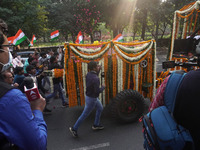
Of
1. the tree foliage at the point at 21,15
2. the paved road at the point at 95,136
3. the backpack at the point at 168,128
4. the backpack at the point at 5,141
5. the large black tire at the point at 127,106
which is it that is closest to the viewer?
the backpack at the point at 5,141

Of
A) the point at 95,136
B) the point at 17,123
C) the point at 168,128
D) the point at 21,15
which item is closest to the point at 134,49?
the point at 95,136

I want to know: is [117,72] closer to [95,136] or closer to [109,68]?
[109,68]

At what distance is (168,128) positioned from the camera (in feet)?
4.24

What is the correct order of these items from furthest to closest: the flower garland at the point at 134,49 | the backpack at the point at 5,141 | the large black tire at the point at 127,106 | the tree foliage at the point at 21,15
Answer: the tree foliage at the point at 21,15
the flower garland at the point at 134,49
the large black tire at the point at 127,106
the backpack at the point at 5,141

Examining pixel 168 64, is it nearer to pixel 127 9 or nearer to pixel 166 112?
pixel 166 112

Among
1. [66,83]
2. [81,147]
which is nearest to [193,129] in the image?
[81,147]

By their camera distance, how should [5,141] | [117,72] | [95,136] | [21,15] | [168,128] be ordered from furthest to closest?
[21,15], [117,72], [95,136], [168,128], [5,141]

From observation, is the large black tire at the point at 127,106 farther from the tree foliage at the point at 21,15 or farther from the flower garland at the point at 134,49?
the tree foliage at the point at 21,15

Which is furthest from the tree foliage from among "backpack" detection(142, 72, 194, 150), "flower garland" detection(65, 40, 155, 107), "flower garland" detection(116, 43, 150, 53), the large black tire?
"backpack" detection(142, 72, 194, 150)

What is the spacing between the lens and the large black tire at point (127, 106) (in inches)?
150

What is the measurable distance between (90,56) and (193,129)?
2.92 m

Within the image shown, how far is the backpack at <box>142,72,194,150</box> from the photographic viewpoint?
1239mm

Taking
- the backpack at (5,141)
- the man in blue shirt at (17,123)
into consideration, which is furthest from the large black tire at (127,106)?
the backpack at (5,141)

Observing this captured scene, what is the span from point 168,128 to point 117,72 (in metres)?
2.79
